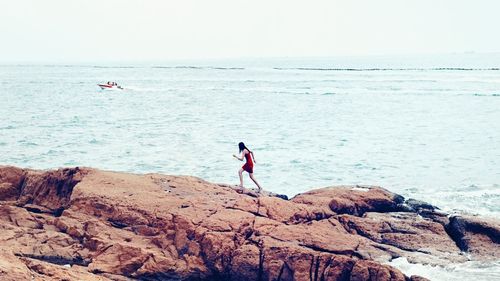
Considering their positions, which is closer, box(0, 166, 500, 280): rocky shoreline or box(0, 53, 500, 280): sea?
box(0, 166, 500, 280): rocky shoreline

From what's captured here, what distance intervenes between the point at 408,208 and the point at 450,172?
12369mm

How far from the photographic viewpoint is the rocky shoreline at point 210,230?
11.7m

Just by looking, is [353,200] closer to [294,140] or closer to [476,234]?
[476,234]

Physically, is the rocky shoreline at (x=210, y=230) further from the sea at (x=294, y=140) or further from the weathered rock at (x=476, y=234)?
the sea at (x=294, y=140)

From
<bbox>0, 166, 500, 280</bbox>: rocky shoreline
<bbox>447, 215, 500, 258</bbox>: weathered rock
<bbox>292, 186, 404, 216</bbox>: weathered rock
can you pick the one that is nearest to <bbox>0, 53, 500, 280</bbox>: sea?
<bbox>447, 215, 500, 258</bbox>: weathered rock

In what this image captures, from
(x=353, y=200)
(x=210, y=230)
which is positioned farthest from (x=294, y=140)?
(x=210, y=230)

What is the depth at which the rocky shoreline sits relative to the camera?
1173 cm

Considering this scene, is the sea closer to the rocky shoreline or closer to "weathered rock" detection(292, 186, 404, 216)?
the rocky shoreline

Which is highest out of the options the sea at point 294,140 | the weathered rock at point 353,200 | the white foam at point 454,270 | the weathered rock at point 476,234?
the weathered rock at point 353,200

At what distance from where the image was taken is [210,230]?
12547 mm

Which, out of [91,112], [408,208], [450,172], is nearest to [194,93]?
[91,112]

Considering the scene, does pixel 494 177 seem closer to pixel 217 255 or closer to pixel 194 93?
pixel 217 255

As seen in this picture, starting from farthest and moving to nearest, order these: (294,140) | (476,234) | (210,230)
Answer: (294,140)
(476,234)
(210,230)

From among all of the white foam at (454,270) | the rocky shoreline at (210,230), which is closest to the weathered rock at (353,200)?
the rocky shoreline at (210,230)
